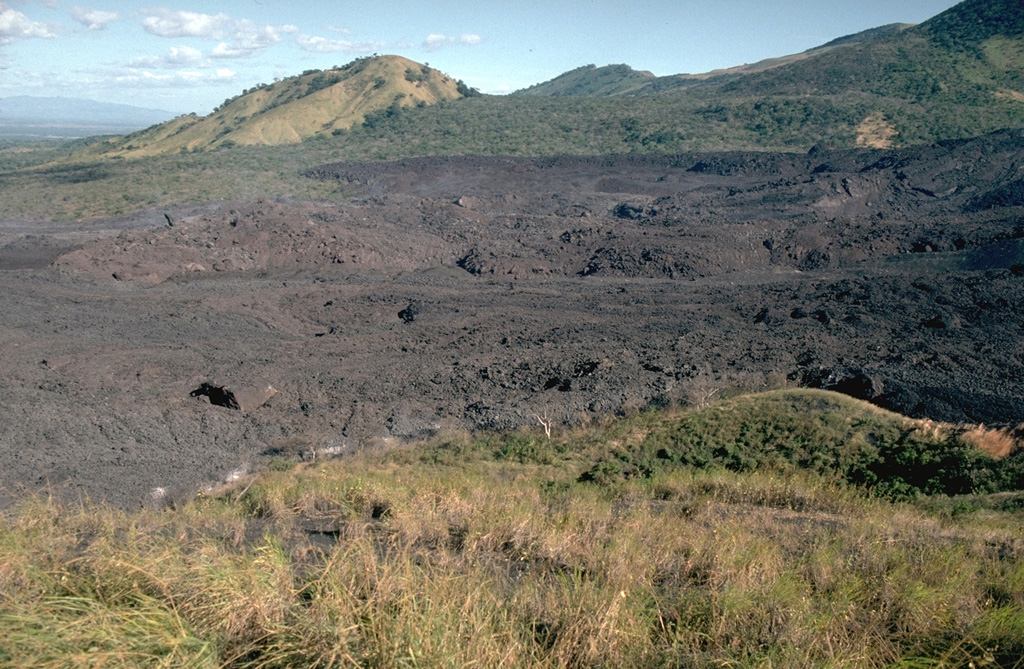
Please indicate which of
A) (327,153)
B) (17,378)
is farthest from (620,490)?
(327,153)

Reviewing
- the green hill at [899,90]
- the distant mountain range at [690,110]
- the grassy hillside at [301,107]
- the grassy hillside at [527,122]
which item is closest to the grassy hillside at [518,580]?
the grassy hillside at [527,122]

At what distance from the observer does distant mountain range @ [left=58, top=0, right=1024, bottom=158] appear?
55.6 metres

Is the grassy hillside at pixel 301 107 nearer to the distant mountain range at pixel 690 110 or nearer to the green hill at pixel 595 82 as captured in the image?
the distant mountain range at pixel 690 110

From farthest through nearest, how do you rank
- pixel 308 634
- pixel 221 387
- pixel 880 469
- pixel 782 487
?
pixel 221 387
pixel 880 469
pixel 782 487
pixel 308 634

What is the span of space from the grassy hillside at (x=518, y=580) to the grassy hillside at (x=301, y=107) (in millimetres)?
64182

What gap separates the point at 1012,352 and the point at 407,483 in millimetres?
14476

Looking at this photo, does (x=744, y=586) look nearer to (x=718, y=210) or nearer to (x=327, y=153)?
(x=718, y=210)

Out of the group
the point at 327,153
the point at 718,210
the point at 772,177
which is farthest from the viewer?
the point at 327,153

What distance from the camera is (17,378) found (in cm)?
1545

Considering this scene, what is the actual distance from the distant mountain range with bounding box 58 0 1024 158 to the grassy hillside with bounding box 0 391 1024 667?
52.6 m

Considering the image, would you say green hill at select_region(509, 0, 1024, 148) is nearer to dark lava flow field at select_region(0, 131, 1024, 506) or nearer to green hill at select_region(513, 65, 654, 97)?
dark lava flow field at select_region(0, 131, 1024, 506)

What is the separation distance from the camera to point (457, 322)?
1984cm

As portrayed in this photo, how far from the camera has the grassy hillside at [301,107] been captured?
219 ft

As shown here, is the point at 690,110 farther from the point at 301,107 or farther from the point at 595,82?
the point at 595,82
